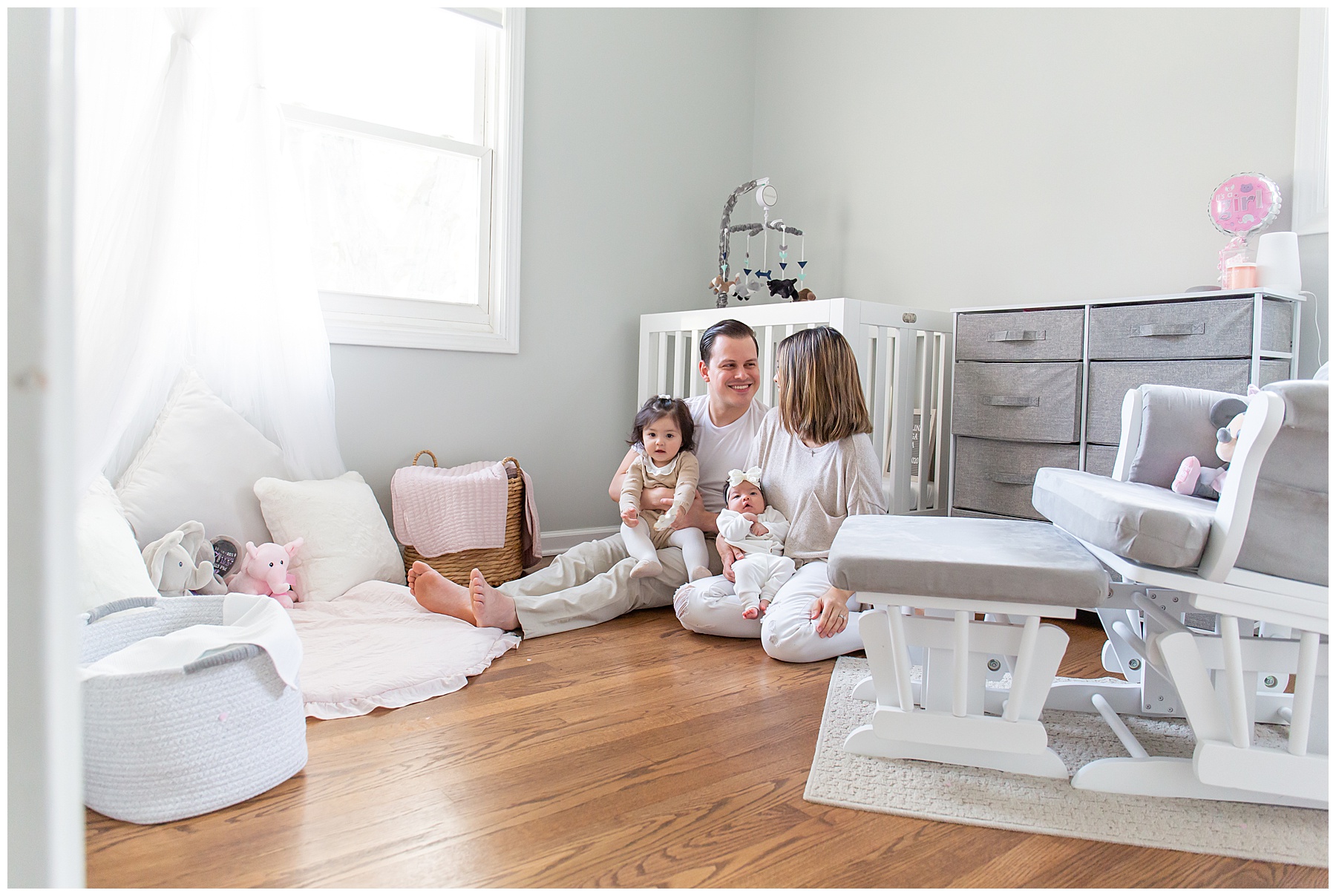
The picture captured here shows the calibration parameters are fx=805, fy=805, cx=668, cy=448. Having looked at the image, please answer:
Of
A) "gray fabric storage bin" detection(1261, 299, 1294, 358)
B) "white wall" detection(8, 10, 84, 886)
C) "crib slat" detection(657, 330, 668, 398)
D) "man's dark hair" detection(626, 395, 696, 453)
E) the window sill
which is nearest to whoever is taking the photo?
"white wall" detection(8, 10, 84, 886)

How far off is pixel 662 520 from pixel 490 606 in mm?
530

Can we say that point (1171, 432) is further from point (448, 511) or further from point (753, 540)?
point (448, 511)

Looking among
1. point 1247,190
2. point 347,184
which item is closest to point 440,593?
point 347,184

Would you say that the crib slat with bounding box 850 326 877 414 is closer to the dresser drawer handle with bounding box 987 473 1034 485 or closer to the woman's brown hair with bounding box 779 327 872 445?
the woman's brown hair with bounding box 779 327 872 445

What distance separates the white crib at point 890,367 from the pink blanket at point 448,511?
0.80m

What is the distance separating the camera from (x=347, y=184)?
2.52 meters

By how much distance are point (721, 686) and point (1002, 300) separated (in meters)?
1.76

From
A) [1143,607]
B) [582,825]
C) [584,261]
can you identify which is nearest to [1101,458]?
[1143,607]

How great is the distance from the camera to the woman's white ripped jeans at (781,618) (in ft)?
5.75

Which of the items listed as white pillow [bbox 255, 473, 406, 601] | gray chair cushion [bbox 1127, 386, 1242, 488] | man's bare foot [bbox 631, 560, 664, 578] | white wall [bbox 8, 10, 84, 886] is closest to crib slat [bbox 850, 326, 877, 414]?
man's bare foot [bbox 631, 560, 664, 578]

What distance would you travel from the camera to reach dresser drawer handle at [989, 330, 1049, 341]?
2240mm

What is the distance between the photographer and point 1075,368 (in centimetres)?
217

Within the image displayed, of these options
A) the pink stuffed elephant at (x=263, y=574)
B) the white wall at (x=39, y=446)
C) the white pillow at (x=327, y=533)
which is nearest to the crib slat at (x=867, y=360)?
the white pillow at (x=327, y=533)

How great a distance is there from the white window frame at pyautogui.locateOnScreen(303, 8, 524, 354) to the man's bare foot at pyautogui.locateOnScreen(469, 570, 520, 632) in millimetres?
987
